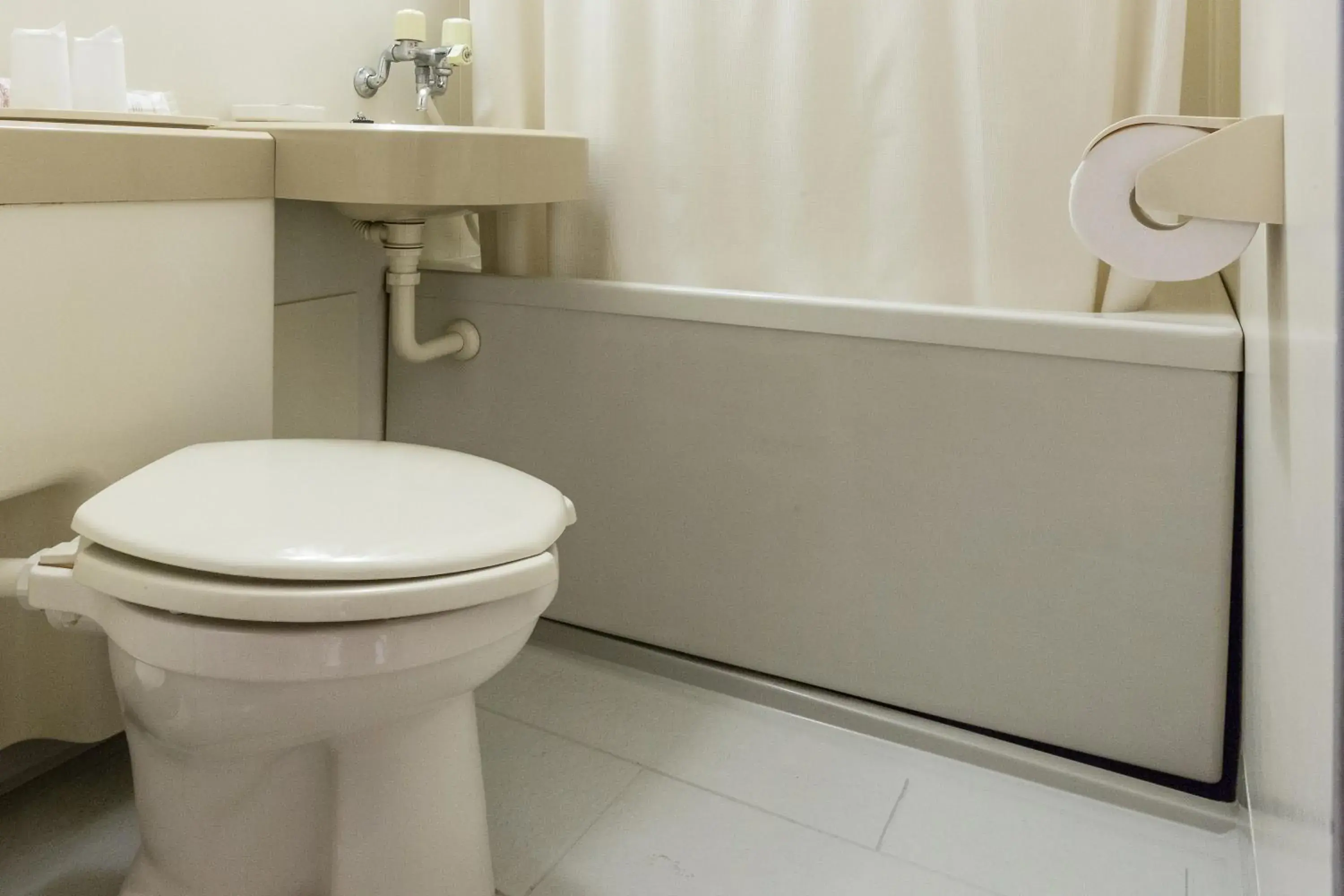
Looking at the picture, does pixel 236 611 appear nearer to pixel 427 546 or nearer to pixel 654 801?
pixel 427 546

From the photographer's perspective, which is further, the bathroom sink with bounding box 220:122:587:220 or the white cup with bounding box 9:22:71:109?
the bathroom sink with bounding box 220:122:587:220

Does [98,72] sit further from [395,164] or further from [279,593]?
[279,593]

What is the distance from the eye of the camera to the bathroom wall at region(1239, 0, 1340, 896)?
29cm

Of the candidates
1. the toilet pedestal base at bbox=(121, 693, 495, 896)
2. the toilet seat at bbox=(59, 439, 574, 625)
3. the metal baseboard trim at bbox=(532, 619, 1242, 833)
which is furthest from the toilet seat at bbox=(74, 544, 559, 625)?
the metal baseboard trim at bbox=(532, 619, 1242, 833)

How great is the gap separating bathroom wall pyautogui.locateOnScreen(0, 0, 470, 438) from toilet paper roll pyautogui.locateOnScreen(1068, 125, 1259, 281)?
3.50 feet

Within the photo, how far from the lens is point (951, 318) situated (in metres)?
1.17

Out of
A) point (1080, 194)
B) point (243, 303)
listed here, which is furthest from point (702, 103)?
point (1080, 194)

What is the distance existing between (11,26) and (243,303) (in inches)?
13.8

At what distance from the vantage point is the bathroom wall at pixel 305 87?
1.16m

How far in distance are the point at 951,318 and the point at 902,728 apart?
528 millimetres

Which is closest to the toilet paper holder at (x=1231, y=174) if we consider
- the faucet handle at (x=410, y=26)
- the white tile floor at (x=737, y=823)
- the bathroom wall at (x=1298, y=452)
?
the bathroom wall at (x=1298, y=452)

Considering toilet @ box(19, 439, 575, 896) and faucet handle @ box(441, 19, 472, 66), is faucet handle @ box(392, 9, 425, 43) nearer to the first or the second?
faucet handle @ box(441, 19, 472, 66)

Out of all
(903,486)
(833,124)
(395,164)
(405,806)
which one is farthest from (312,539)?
(833,124)

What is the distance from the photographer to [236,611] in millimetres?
692
